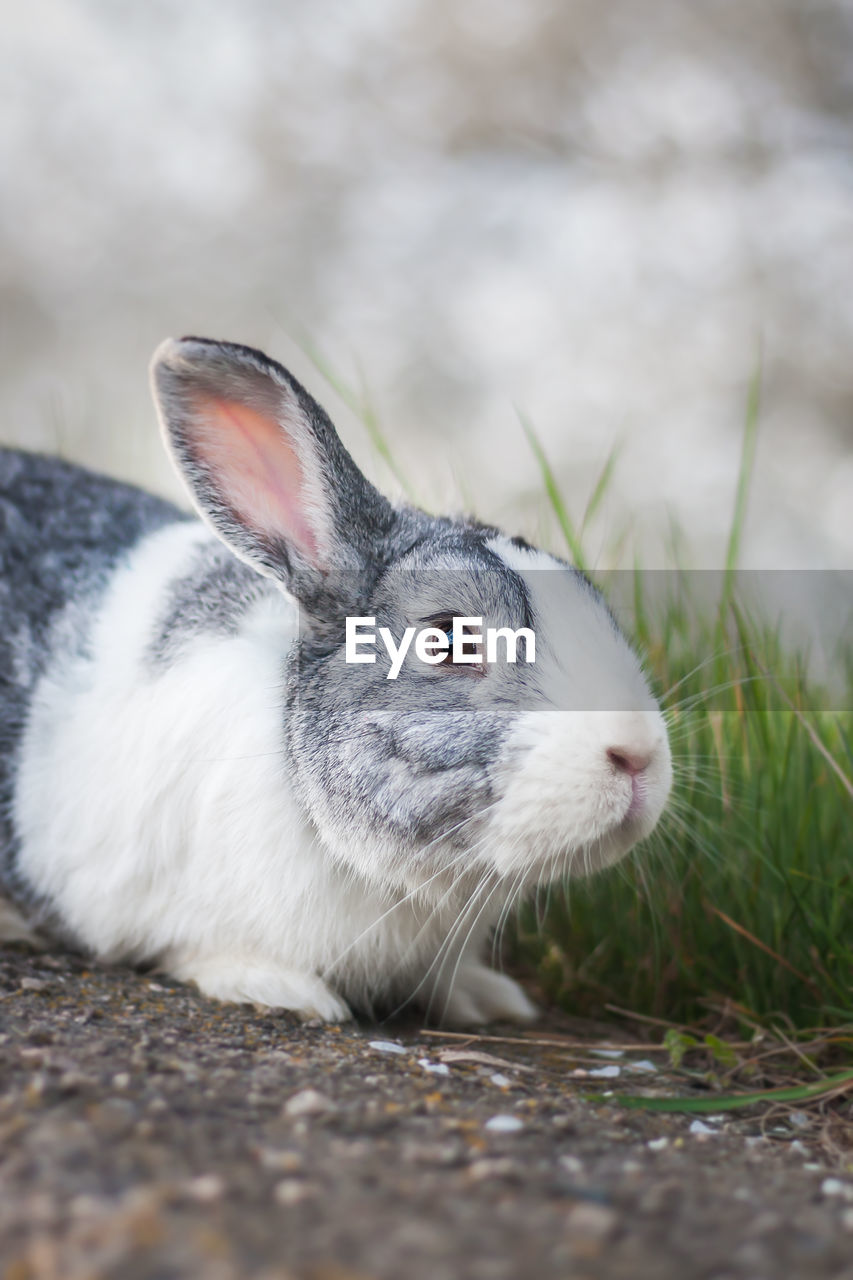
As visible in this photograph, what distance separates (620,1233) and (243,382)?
8.32 ft

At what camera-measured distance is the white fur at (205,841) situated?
3461 millimetres

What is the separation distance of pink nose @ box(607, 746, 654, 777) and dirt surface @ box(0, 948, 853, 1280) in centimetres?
84

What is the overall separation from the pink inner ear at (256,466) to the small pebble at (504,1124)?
5.62 ft

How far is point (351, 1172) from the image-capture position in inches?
74.6

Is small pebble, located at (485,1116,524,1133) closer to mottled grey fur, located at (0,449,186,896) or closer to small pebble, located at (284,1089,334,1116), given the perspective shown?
small pebble, located at (284,1089,334,1116)

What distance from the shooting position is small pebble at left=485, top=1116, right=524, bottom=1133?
2.34 meters

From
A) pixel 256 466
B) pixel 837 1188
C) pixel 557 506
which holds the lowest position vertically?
pixel 837 1188

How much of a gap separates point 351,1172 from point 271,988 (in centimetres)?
158

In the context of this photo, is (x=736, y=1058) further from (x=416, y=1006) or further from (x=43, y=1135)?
(x=43, y=1135)

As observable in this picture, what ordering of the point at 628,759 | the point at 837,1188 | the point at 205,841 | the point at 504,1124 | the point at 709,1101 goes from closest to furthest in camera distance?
the point at 837,1188, the point at 504,1124, the point at 709,1101, the point at 628,759, the point at 205,841

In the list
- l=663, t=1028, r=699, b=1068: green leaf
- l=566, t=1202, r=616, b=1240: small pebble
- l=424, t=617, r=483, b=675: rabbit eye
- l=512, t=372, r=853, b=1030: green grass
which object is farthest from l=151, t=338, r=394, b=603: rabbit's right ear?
l=566, t=1202, r=616, b=1240: small pebble

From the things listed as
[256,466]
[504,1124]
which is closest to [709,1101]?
[504,1124]

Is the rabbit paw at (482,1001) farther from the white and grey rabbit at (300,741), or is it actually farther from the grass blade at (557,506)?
the grass blade at (557,506)

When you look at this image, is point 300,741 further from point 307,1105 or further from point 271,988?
point 307,1105
